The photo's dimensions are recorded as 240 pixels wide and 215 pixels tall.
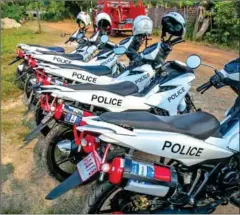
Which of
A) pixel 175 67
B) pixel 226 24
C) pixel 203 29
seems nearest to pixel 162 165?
pixel 175 67

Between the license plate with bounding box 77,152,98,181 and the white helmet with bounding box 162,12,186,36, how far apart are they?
2178mm

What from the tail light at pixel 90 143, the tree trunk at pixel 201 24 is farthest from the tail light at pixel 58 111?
the tree trunk at pixel 201 24

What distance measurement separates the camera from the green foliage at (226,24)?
478 inches

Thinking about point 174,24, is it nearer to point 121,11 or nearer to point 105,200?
point 105,200

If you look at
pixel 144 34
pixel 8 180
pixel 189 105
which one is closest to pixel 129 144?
pixel 8 180

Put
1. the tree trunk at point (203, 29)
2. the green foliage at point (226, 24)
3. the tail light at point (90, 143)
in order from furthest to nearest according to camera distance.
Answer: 1. the tree trunk at point (203, 29)
2. the green foliage at point (226, 24)
3. the tail light at point (90, 143)

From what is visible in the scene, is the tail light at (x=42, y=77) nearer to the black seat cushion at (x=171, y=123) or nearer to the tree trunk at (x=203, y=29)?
the black seat cushion at (x=171, y=123)

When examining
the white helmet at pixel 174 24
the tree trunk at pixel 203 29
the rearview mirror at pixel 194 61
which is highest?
the white helmet at pixel 174 24

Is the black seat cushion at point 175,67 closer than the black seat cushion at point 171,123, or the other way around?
the black seat cushion at point 171,123

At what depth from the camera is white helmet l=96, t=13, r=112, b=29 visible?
21.2ft

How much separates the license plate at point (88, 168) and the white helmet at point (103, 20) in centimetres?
472

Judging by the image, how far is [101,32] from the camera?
21.5 ft

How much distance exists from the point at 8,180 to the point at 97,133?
1792 millimetres

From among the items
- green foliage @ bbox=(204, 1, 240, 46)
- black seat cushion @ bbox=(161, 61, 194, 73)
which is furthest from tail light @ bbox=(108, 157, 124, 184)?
green foliage @ bbox=(204, 1, 240, 46)
